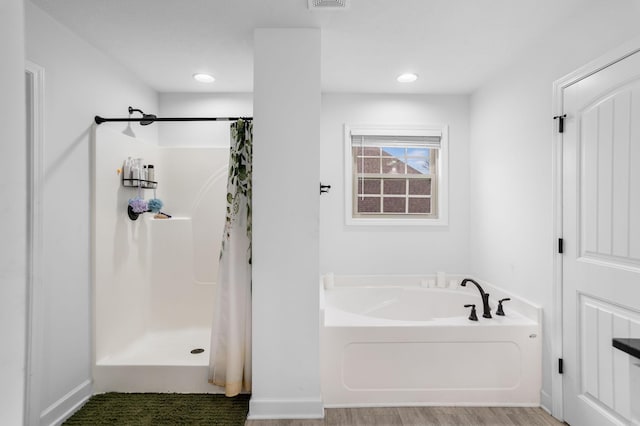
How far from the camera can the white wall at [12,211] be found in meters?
0.32

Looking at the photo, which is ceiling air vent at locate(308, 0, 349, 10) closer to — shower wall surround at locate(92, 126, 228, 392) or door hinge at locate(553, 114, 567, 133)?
door hinge at locate(553, 114, 567, 133)

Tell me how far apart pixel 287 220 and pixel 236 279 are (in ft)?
1.93

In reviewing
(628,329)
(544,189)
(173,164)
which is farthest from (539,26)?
(173,164)

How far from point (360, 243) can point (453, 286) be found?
0.94 metres

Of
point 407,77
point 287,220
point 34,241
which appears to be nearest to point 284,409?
point 287,220

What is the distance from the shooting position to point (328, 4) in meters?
1.90

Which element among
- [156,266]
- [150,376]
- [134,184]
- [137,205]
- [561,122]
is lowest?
[150,376]

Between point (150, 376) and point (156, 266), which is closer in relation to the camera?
point (150, 376)

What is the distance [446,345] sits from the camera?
230 cm

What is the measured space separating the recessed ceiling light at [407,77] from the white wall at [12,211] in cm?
293

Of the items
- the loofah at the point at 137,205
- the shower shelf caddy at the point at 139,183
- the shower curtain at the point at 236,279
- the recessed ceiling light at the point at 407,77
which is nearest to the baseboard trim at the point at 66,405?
the shower curtain at the point at 236,279

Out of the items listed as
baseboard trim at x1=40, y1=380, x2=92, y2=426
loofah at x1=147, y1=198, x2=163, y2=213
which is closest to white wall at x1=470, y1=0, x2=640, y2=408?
loofah at x1=147, y1=198, x2=163, y2=213

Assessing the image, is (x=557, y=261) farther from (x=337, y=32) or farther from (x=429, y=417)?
(x=337, y=32)

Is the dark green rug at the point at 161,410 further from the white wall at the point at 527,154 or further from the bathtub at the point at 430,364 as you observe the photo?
the white wall at the point at 527,154
